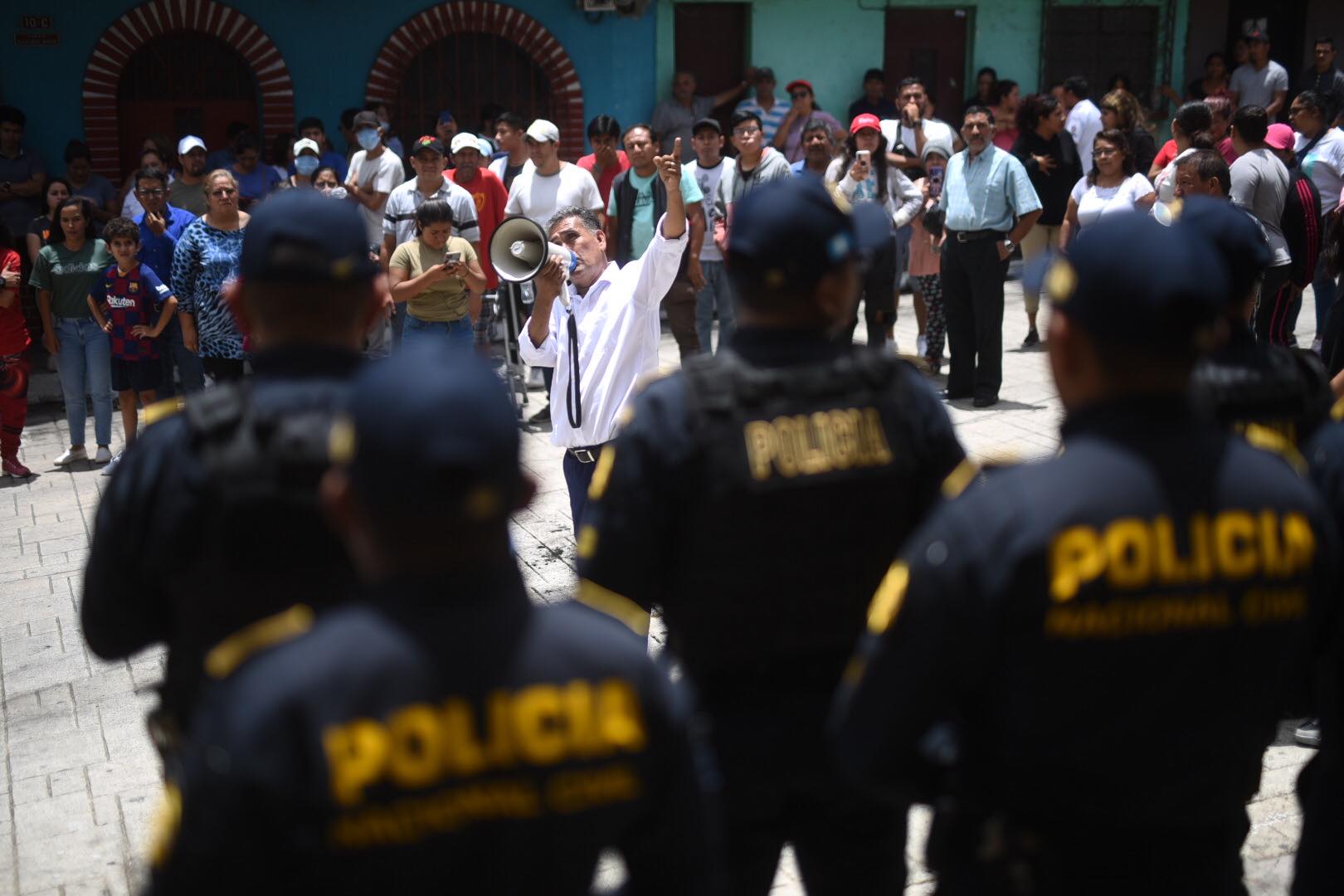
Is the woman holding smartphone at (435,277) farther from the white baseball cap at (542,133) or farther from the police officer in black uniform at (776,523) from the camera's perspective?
the police officer in black uniform at (776,523)

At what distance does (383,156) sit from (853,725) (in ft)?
34.8

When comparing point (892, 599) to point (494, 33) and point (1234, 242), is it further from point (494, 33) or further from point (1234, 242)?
point (494, 33)

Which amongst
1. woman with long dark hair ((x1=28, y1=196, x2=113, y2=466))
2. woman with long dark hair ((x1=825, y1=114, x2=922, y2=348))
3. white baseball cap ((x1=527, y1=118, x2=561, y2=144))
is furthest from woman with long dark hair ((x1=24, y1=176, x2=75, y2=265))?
woman with long dark hair ((x1=825, y1=114, x2=922, y2=348))

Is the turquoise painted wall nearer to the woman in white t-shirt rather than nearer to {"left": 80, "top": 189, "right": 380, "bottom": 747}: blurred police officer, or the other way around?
the woman in white t-shirt

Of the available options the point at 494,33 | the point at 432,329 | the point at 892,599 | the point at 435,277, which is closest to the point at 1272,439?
the point at 892,599

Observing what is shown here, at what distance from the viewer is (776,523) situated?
260cm

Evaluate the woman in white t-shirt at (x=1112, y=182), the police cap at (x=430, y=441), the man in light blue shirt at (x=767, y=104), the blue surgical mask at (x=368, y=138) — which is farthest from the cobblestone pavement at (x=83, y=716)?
the man in light blue shirt at (x=767, y=104)

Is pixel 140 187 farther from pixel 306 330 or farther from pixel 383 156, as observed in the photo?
pixel 306 330

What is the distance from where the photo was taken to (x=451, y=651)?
64.3 inches

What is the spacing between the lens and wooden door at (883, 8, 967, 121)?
1587 centimetres

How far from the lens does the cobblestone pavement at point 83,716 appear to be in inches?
164

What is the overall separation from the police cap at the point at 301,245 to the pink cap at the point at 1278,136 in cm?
739

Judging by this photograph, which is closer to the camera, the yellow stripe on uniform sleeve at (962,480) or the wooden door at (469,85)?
the yellow stripe on uniform sleeve at (962,480)

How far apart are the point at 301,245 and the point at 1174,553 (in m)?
1.53
